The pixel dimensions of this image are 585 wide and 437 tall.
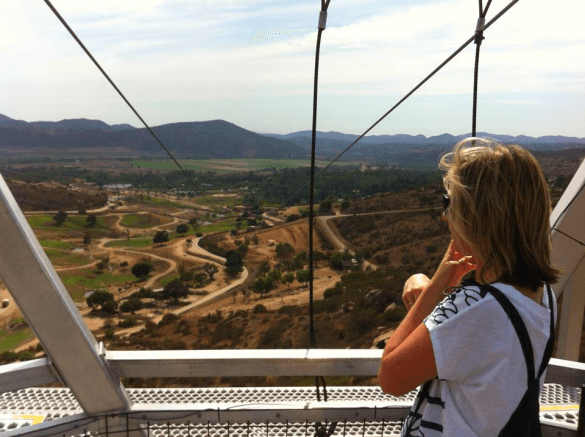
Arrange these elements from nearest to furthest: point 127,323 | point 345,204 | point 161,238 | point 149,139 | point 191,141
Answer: point 127,323
point 345,204
point 161,238
point 149,139
point 191,141

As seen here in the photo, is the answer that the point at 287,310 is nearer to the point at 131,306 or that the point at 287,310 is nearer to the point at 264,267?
the point at 264,267

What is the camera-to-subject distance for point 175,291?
20.7 metres

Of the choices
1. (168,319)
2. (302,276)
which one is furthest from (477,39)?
(302,276)

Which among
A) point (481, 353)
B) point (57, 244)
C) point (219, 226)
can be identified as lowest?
point (57, 244)

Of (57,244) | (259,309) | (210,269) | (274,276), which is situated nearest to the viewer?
(259,309)

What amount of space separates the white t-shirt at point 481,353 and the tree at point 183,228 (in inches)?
1030

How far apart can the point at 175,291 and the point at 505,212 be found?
68.3 ft

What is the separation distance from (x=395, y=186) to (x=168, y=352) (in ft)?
82.8

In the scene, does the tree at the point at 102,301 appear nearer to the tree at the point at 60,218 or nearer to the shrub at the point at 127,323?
the shrub at the point at 127,323

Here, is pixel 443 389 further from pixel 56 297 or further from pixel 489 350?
pixel 56 297

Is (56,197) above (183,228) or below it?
above

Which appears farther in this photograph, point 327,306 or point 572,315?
point 327,306

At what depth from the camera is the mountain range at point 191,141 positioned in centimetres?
4006

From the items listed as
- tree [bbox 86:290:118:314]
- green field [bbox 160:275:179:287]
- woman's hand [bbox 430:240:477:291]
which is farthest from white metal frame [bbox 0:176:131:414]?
green field [bbox 160:275:179:287]
